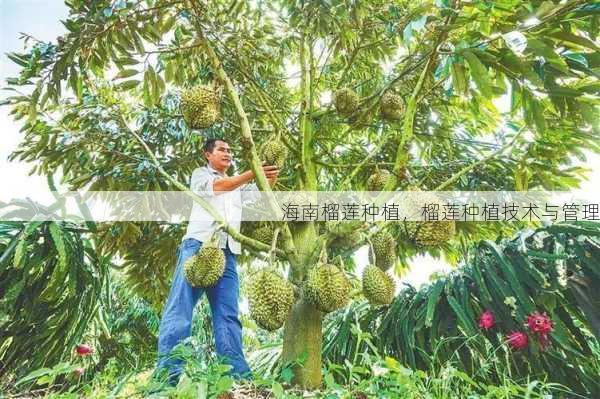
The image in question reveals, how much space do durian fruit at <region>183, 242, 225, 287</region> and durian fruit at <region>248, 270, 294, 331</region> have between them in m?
0.28

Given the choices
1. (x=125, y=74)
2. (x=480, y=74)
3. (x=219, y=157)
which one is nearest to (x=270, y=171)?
(x=219, y=157)

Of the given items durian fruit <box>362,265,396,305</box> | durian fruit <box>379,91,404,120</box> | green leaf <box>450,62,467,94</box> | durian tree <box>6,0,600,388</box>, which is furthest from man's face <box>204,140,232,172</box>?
green leaf <box>450,62,467,94</box>

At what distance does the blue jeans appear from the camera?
1.90 meters

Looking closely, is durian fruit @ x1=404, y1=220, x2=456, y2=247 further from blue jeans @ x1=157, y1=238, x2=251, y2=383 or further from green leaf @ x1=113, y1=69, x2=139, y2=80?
green leaf @ x1=113, y1=69, x2=139, y2=80

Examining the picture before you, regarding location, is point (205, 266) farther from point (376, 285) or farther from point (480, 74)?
point (480, 74)

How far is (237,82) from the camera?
8.80 ft

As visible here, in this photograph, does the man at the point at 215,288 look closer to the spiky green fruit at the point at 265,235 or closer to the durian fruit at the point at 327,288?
the spiky green fruit at the point at 265,235

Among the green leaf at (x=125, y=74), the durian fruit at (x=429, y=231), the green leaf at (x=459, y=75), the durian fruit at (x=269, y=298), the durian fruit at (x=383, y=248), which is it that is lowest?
the durian fruit at (x=269, y=298)

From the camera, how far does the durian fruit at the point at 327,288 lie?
5.20ft

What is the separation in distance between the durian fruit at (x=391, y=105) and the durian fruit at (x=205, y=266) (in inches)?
40.2

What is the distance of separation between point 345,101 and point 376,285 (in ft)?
3.22

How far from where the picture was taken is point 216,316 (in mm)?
2025

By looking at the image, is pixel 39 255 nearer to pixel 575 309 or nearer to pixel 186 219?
pixel 186 219

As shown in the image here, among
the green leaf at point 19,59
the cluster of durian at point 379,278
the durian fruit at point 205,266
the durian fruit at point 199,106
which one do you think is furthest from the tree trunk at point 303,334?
the green leaf at point 19,59
